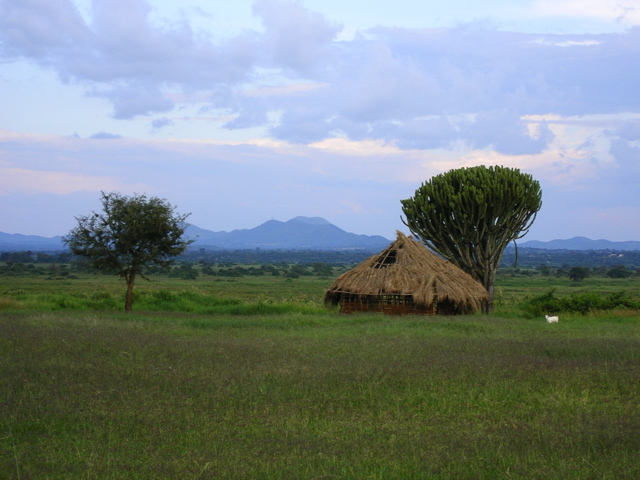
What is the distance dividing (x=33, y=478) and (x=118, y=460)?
852mm

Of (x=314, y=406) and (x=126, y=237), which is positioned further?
(x=126, y=237)

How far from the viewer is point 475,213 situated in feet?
94.2

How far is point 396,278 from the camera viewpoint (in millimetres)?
25969

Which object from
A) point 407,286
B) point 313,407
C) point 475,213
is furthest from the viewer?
point 475,213

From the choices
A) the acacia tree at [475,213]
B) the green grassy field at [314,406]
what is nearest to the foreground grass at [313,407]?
the green grassy field at [314,406]

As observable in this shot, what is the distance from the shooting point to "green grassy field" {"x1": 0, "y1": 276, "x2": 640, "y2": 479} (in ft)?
21.2

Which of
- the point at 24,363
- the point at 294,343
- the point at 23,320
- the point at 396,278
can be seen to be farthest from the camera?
the point at 396,278

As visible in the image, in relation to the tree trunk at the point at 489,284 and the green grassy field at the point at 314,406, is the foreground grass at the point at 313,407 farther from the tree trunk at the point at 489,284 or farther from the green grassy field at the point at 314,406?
the tree trunk at the point at 489,284

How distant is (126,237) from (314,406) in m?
19.2

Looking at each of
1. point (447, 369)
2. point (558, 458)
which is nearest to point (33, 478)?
point (558, 458)

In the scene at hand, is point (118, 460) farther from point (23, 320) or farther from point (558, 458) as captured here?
point (23, 320)

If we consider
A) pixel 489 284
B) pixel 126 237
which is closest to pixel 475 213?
pixel 489 284

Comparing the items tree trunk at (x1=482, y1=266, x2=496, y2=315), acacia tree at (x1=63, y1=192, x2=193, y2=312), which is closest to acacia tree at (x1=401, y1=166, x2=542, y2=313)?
tree trunk at (x1=482, y1=266, x2=496, y2=315)

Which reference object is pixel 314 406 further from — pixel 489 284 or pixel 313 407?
pixel 489 284
